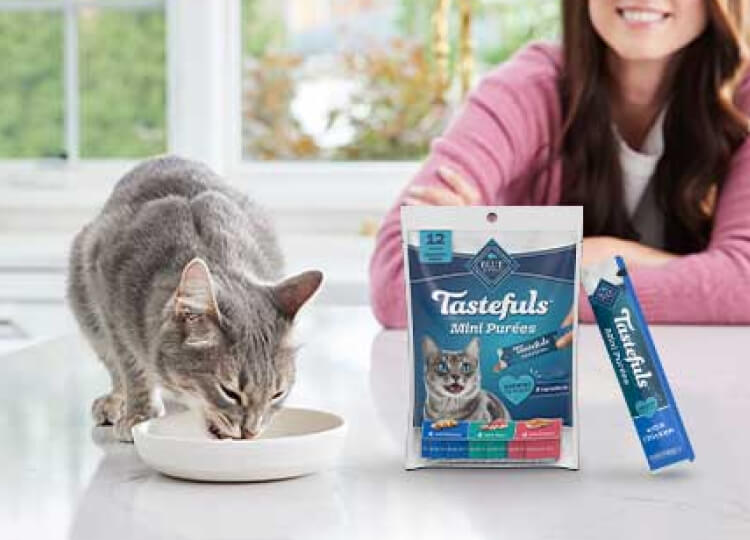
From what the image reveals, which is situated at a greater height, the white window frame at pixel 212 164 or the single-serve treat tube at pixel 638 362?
the single-serve treat tube at pixel 638 362

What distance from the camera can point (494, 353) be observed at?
3.49ft

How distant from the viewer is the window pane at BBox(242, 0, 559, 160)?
3.53m

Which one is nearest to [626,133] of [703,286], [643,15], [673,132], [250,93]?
[673,132]

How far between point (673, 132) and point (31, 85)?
190cm

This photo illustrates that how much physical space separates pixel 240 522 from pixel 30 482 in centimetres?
19

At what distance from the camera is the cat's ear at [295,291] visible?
3.63ft

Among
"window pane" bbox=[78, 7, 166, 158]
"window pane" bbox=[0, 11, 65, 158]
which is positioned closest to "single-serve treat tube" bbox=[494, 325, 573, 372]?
"window pane" bbox=[78, 7, 166, 158]

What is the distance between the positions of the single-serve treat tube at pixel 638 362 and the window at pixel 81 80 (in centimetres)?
266

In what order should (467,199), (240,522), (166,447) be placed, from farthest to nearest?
(467,199)
(166,447)
(240,522)

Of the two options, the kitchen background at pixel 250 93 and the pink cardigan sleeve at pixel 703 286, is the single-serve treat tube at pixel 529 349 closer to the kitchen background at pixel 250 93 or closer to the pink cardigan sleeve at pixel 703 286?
the pink cardigan sleeve at pixel 703 286

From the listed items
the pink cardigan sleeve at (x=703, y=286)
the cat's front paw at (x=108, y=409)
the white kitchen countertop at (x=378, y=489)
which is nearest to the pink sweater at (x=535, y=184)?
the pink cardigan sleeve at (x=703, y=286)

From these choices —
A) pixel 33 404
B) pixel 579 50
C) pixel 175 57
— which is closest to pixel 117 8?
pixel 175 57

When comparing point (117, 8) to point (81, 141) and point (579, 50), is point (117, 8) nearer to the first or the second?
point (81, 141)

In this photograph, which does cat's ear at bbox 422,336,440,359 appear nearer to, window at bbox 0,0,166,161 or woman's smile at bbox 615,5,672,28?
woman's smile at bbox 615,5,672,28
